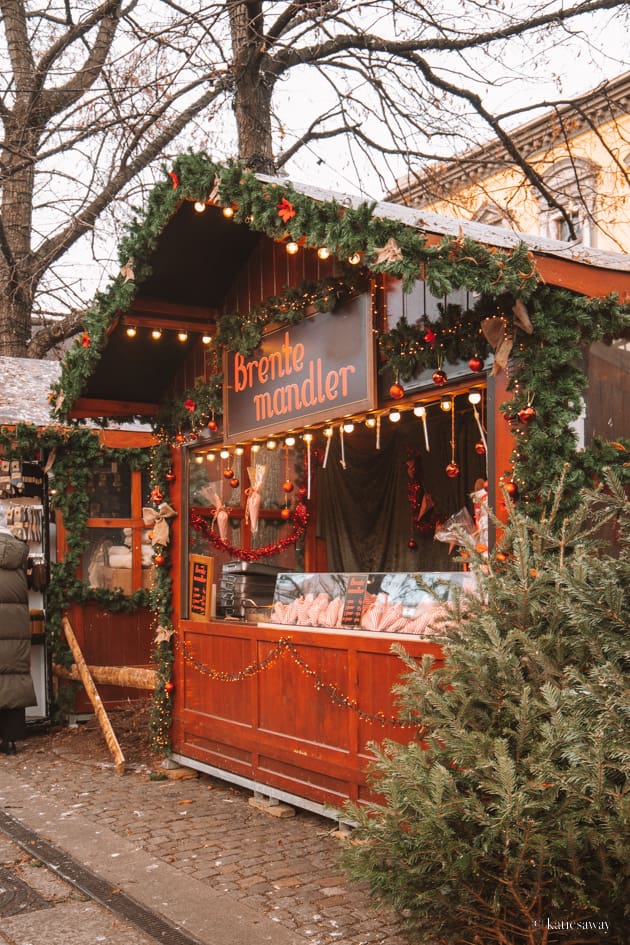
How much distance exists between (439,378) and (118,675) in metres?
5.16

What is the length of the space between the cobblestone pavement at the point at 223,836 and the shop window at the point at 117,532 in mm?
2165

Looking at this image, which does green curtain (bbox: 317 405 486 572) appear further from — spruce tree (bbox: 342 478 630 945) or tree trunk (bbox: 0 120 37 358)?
tree trunk (bbox: 0 120 37 358)

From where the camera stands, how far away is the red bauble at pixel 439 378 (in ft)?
Result: 16.9

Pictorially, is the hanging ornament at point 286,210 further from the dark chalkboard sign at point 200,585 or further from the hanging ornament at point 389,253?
the dark chalkboard sign at point 200,585

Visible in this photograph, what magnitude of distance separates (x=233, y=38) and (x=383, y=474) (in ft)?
22.2

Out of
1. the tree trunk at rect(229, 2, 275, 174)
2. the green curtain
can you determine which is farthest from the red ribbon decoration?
the tree trunk at rect(229, 2, 275, 174)

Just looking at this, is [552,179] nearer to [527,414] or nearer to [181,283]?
[181,283]

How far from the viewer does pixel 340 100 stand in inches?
512

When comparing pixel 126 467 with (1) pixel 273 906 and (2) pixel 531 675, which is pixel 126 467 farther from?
(2) pixel 531 675

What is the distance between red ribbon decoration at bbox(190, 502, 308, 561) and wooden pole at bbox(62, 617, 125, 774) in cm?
173

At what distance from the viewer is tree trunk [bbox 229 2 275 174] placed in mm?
11922

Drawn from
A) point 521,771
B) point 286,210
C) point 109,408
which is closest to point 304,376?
point 286,210

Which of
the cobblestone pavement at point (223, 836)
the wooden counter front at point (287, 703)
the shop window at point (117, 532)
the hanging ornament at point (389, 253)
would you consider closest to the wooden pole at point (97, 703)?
the cobblestone pavement at point (223, 836)

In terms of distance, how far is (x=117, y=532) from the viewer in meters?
10.4
